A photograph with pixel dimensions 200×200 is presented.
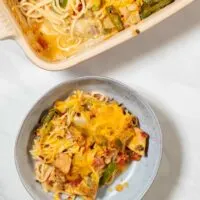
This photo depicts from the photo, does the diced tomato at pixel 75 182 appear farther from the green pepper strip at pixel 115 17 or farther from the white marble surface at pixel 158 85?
the green pepper strip at pixel 115 17

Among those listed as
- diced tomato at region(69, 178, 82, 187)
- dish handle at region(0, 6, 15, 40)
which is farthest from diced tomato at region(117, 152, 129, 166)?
dish handle at region(0, 6, 15, 40)

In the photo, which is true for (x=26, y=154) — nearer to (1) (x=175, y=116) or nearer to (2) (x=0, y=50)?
(2) (x=0, y=50)

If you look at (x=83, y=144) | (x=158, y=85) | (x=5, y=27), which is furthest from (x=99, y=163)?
(x=5, y=27)

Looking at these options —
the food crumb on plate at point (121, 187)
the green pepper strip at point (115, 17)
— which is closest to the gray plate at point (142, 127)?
the food crumb on plate at point (121, 187)

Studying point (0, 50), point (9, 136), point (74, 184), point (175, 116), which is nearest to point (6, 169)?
point (9, 136)

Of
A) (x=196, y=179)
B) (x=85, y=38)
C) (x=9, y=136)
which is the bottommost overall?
(x=196, y=179)

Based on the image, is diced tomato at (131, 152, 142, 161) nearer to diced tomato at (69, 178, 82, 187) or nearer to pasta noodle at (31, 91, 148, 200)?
pasta noodle at (31, 91, 148, 200)

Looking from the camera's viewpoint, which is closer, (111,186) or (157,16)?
(157,16)

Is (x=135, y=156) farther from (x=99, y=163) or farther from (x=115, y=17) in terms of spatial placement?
(x=115, y=17)
